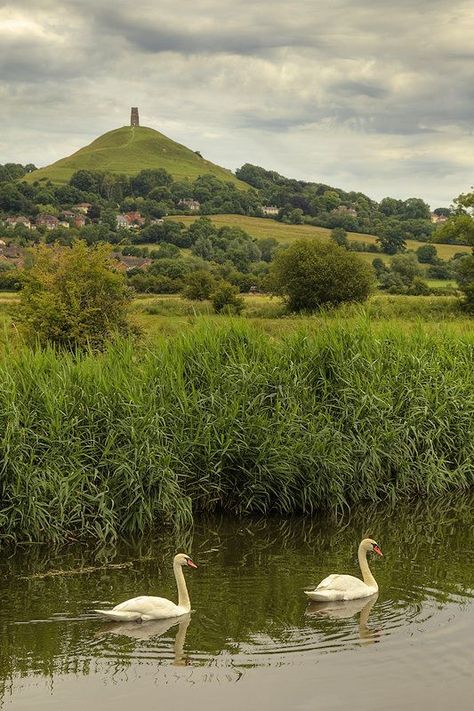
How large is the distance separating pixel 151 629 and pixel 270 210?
→ 14365cm

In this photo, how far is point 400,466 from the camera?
16281mm

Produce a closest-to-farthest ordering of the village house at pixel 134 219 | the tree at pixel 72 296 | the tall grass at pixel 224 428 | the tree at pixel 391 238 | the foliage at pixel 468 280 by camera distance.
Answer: the tall grass at pixel 224 428
the tree at pixel 72 296
the foliage at pixel 468 280
the tree at pixel 391 238
the village house at pixel 134 219

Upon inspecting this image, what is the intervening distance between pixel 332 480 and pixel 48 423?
4.75 meters

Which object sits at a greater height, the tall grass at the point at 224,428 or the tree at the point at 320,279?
the tree at the point at 320,279

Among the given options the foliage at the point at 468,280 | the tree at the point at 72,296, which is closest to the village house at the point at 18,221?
the foliage at the point at 468,280

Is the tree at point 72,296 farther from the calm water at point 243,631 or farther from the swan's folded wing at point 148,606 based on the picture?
the swan's folded wing at point 148,606

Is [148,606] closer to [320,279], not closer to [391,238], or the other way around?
[320,279]

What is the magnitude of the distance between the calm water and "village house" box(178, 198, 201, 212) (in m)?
135

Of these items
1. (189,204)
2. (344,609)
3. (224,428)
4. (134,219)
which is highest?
(189,204)

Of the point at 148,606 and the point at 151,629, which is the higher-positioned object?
the point at 148,606

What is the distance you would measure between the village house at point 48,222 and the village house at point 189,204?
1038 inches

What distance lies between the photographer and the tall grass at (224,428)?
13414 mm

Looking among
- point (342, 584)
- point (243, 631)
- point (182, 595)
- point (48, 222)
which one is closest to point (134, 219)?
point (48, 222)

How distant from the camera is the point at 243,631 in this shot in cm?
1034
